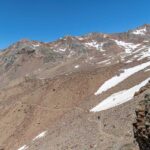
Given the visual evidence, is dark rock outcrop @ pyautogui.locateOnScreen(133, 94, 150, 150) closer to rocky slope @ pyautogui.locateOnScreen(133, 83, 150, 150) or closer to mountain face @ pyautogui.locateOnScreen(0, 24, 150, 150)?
rocky slope @ pyautogui.locateOnScreen(133, 83, 150, 150)

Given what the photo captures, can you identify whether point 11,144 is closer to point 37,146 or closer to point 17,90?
point 37,146

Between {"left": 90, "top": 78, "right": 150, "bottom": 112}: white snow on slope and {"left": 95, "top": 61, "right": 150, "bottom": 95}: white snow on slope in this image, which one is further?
{"left": 95, "top": 61, "right": 150, "bottom": 95}: white snow on slope

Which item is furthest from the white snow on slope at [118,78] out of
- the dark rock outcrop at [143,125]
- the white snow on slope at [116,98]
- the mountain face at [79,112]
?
the dark rock outcrop at [143,125]

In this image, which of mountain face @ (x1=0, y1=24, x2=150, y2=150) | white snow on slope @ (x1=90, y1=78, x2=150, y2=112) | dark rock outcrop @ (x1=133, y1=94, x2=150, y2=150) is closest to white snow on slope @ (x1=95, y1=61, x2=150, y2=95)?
mountain face @ (x1=0, y1=24, x2=150, y2=150)

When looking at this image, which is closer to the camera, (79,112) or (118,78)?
(79,112)

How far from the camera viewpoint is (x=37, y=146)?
38.4m

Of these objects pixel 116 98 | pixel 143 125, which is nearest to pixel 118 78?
pixel 116 98

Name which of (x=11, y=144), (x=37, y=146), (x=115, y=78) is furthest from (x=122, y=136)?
(x=115, y=78)

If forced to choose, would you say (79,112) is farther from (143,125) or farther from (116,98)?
(143,125)

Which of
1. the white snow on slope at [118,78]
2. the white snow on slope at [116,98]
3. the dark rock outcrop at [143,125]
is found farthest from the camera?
the white snow on slope at [118,78]

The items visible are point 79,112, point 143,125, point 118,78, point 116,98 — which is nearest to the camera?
point 143,125

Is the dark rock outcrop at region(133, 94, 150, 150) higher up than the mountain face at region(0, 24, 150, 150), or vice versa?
the mountain face at region(0, 24, 150, 150)

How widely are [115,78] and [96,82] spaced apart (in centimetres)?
419

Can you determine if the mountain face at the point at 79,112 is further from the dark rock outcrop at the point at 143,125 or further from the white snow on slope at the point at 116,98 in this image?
the dark rock outcrop at the point at 143,125
